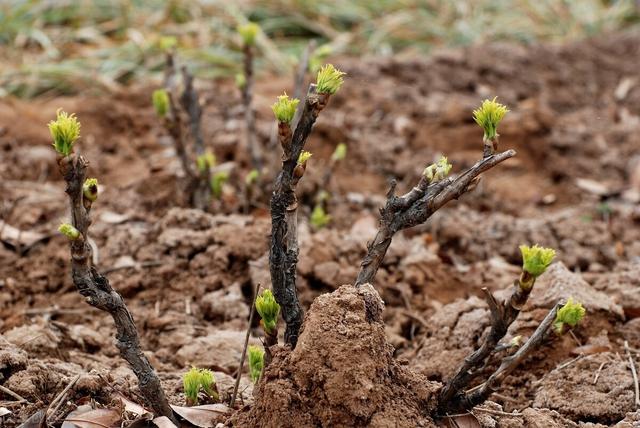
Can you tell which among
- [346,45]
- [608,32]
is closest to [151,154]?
[346,45]

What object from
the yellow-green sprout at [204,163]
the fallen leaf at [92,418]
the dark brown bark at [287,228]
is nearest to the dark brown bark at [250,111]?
the yellow-green sprout at [204,163]

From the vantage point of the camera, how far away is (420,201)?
71.7 inches

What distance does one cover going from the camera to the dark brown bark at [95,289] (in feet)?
5.30

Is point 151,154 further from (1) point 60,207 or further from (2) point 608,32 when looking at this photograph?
(2) point 608,32

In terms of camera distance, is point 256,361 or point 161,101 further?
point 161,101

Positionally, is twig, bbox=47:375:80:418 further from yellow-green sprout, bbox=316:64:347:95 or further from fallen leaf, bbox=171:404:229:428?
yellow-green sprout, bbox=316:64:347:95

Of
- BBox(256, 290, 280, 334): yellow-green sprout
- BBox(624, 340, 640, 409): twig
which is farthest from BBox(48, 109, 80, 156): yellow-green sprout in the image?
BBox(624, 340, 640, 409): twig

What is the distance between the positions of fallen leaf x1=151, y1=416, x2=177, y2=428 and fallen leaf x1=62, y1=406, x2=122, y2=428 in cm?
8

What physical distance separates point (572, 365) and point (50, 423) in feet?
4.29

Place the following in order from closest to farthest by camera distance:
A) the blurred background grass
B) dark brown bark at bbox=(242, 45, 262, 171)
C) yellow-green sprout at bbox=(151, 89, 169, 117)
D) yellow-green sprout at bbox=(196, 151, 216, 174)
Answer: yellow-green sprout at bbox=(151, 89, 169, 117) < yellow-green sprout at bbox=(196, 151, 216, 174) < dark brown bark at bbox=(242, 45, 262, 171) < the blurred background grass

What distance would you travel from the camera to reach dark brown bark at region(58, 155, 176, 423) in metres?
1.62

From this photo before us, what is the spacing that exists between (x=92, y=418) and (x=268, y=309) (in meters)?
0.42

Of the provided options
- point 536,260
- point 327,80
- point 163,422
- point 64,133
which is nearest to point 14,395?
point 163,422

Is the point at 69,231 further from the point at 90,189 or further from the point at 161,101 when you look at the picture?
the point at 161,101
